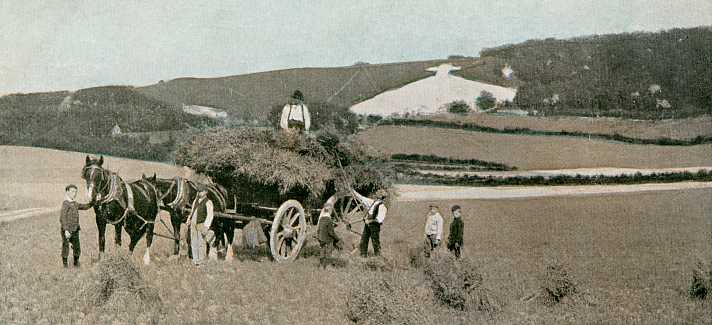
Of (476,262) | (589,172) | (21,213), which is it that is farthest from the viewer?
(589,172)

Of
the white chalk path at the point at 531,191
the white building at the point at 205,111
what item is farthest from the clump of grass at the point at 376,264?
the white building at the point at 205,111

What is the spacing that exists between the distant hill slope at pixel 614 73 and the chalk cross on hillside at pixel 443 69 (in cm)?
34

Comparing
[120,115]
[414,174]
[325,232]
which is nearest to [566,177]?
[414,174]

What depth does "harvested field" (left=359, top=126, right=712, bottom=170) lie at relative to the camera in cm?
1344

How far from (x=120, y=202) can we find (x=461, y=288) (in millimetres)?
4134

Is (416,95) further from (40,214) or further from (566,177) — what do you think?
(40,214)

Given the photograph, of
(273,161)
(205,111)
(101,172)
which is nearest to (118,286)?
(101,172)

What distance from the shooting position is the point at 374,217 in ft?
33.0

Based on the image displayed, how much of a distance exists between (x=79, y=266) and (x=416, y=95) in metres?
8.85

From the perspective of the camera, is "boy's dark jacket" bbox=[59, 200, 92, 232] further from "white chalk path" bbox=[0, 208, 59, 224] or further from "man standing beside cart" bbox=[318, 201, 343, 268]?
"man standing beside cart" bbox=[318, 201, 343, 268]

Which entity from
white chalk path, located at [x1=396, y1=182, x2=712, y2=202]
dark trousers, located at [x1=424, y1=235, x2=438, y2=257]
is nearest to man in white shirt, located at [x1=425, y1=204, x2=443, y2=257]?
dark trousers, located at [x1=424, y1=235, x2=438, y2=257]

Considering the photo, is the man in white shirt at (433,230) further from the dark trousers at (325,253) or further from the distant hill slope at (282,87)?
the distant hill slope at (282,87)

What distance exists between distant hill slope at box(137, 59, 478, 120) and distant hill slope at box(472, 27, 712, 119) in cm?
189

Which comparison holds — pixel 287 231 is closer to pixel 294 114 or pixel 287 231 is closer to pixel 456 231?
pixel 294 114
